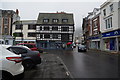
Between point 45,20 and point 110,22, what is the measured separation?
22.0m

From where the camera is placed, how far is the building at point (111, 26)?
21641 mm

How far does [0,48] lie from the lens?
14.2 feet

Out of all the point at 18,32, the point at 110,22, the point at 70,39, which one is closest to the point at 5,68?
the point at 110,22

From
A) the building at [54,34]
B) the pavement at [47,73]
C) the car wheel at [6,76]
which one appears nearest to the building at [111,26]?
the building at [54,34]

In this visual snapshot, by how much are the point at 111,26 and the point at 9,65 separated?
24.0 m

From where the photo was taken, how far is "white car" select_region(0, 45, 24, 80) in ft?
13.3

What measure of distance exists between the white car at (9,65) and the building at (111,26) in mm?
20611

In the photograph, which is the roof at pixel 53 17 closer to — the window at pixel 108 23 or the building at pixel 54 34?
the building at pixel 54 34

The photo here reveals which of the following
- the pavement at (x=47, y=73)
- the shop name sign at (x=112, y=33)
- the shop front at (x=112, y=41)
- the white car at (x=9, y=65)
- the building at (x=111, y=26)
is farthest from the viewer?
the building at (x=111, y=26)

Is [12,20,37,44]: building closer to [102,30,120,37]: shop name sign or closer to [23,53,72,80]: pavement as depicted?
[102,30,120,37]: shop name sign

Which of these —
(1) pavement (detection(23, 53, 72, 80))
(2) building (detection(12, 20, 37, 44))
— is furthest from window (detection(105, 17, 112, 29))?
(2) building (detection(12, 20, 37, 44))

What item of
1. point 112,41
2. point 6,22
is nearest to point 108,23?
point 112,41

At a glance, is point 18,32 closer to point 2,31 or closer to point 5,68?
point 2,31

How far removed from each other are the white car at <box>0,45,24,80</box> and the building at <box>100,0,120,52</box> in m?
20.6
